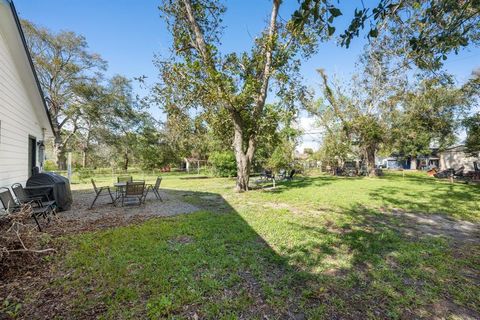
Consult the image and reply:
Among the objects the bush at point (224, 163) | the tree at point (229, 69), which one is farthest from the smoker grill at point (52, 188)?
the bush at point (224, 163)

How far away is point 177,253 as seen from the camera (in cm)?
393

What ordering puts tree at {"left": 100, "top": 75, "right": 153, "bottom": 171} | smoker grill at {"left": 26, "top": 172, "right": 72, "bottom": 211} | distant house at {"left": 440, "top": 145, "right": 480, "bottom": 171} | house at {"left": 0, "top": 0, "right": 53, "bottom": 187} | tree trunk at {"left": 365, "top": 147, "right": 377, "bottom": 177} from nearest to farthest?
house at {"left": 0, "top": 0, "right": 53, "bottom": 187} < smoker grill at {"left": 26, "top": 172, "right": 72, "bottom": 211} < tree trunk at {"left": 365, "top": 147, "right": 377, "bottom": 177} < tree at {"left": 100, "top": 75, "right": 153, "bottom": 171} < distant house at {"left": 440, "top": 145, "right": 480, "bottom": 171}

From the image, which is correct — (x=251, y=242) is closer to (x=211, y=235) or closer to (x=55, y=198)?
(x=211, y=235)

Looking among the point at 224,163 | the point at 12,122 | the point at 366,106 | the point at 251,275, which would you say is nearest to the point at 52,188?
the point at 12,122

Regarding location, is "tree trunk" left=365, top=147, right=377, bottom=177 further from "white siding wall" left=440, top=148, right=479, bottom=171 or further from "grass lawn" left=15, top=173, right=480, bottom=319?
"grass lawn" left=15, top=173, right=480, bottom=319

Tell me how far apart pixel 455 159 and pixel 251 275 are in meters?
39.3

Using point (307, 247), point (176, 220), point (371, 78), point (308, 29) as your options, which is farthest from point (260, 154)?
point (307, 247)

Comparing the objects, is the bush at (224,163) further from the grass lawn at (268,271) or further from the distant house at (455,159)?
the distant house at (455,159)

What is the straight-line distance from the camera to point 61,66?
20.2 meters

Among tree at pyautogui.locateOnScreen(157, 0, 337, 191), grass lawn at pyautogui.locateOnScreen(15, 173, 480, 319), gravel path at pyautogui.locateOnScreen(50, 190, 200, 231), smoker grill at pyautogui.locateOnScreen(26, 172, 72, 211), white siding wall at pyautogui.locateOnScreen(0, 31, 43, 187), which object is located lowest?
grass lawn at pyautogui.locateOnScreen(15, 173, 480, 319)

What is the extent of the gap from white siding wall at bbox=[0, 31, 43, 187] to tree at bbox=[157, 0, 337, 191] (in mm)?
5388

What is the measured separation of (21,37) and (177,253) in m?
6.83

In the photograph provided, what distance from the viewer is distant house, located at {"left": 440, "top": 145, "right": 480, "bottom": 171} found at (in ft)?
94.4

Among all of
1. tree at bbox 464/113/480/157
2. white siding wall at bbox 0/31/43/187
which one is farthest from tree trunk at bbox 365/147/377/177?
white siding wall at bbox 0/31/43/187
